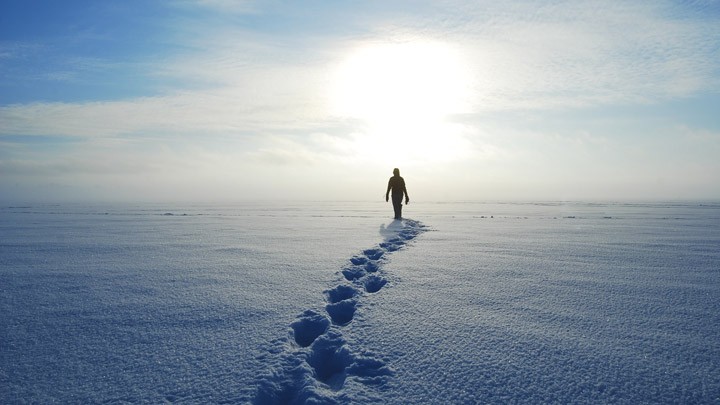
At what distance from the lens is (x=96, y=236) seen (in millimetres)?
9438

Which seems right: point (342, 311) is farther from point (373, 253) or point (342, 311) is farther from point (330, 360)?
point (373, 253)

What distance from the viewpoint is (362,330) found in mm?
2965

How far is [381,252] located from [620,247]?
457 cm

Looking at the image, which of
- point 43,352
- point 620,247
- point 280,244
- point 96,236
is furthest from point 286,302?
point 96,236

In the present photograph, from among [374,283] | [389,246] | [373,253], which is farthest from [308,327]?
[389,246]

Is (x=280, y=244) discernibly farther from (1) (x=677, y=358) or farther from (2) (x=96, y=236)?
(1) (x=677, y=358)

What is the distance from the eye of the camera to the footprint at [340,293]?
392cm

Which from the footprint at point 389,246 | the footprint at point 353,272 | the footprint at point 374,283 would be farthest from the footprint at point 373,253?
the footprint at point 374,283

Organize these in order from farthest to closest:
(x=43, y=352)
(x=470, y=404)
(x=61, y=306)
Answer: (x=61, y=306), (x=43, y=352), (x=470, y=404)

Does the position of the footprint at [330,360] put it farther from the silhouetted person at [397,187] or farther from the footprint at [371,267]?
the silhouetted person at [397,187]

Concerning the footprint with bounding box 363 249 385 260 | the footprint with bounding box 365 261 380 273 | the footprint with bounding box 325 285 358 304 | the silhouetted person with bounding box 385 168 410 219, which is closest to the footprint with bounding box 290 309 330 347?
the footprint with bounding box 325 285 358 304

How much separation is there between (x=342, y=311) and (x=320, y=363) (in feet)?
A: 3.10

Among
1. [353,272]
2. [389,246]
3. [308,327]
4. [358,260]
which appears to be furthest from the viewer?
[389,246]

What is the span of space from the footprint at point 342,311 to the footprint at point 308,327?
0.67ft
